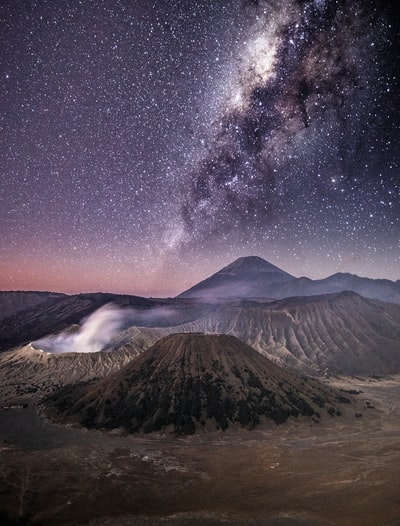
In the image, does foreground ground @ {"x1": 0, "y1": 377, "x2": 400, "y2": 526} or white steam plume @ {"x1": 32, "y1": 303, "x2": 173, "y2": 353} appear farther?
white steam plume @ {"x1": 32, "y1": 303, "x2": 173, "y2": 353}

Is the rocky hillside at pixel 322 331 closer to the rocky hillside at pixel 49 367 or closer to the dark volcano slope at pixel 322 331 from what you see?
the dark volcano slope at pixel 322 331

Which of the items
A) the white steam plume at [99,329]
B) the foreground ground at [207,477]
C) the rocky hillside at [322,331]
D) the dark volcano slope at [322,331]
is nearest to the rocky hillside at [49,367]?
the white steam plume at [99,329]

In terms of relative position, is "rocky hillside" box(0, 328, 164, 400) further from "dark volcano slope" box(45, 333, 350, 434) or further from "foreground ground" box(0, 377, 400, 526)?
"foreground ground" box(0, 377, 400, 526)

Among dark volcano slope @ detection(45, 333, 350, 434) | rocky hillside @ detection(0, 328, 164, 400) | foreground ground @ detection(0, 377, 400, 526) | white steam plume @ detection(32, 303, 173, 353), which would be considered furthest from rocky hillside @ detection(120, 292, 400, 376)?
foreground ground @ detection(0, 377, 400, 526)

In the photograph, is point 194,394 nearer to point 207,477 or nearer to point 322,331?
point 207,477

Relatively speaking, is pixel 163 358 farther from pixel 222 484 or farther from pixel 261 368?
pixel 222 484
